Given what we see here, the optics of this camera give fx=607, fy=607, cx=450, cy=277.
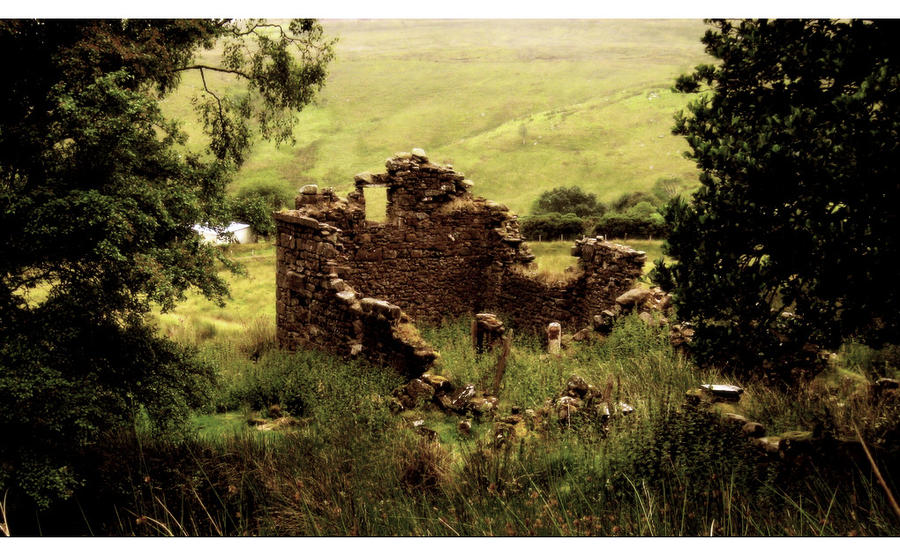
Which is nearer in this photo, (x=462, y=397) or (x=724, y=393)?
(x=724, y=393)

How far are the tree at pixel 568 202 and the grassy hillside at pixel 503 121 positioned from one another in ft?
5.61

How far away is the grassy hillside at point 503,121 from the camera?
43656mm

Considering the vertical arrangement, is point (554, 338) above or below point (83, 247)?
below

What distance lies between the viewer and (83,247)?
6.40 metres

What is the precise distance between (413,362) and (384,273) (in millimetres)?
5422

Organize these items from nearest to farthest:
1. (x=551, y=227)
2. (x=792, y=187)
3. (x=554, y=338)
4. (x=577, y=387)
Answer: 1. (x=792, y=187)
2. (x=577, y=387)
3. (x=554, y=338)
4. (x=551, y=227)

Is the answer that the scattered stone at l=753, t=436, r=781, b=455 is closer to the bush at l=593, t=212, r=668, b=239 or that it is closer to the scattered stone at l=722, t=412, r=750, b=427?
the scattered stone at l=722, t=412, r=750, b=427

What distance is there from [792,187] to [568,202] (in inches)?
1379

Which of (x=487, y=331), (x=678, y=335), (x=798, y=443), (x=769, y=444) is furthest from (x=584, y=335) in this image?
(x=798, y=443)

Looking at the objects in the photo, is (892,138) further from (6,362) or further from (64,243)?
(6,362)

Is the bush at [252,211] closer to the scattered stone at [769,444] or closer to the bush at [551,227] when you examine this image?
the scattered stone at [769,444]

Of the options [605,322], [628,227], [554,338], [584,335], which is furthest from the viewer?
[628,227]

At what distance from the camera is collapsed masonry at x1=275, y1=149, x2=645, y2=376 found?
1265cm

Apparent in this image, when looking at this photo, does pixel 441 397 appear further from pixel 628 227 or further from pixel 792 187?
pixel 628 227
